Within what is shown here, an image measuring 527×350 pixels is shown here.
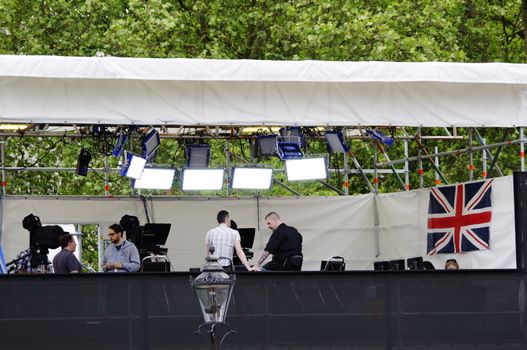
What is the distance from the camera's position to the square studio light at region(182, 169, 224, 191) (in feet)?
67.9

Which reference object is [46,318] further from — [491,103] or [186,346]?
[491,103]

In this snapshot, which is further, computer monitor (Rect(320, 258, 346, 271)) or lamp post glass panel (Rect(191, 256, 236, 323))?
computer monitor (Rect(320, 258, 346, 271))

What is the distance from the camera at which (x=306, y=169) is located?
20.0 metres

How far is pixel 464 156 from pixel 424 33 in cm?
310

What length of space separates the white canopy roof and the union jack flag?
1906 millimetres

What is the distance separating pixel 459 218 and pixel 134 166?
183 inches

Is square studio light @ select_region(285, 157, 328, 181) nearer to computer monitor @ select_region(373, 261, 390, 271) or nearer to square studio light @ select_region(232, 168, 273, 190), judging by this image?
square studio light @ select_region(232, 168, 273, 190)

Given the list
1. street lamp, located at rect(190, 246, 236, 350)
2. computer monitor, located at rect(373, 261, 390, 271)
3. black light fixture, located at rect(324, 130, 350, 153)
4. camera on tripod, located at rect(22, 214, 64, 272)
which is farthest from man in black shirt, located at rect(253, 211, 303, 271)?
street lamp, located at rect(190, 246, 236, 350)

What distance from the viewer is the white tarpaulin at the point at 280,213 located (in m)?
21.3

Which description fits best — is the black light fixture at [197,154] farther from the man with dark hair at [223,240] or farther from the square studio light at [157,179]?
the man with dark hair at [223,240]

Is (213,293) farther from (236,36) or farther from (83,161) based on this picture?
(236,36)

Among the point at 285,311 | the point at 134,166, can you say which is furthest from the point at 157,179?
the point at 285,311

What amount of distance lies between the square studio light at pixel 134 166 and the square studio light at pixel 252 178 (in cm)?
243

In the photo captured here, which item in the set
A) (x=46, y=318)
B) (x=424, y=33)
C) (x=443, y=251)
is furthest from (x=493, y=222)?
(x=424, y=33)
